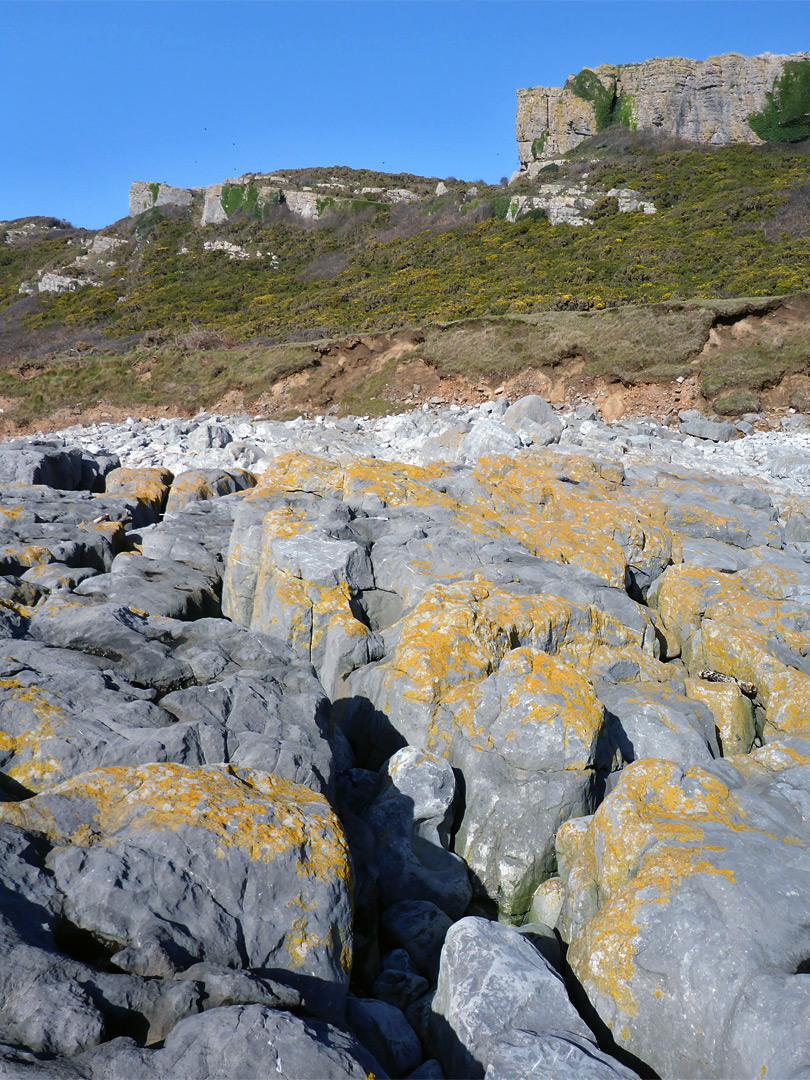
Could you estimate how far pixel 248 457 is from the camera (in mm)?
23391

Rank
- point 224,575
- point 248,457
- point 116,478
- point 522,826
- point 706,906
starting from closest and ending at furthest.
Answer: point 706,906
point 522,826
point 224,575
point 116,478
point 248,457

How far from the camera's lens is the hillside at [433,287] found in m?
31.2

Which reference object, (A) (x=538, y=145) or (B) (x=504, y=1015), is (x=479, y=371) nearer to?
(B) (x=504, y=1015)

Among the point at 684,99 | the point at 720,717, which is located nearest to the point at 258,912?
the point at 720,717

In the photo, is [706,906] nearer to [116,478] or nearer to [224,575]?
[224,575]

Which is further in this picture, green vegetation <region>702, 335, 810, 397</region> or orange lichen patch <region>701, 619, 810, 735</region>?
green vegetation <region>702, 335, 810, 397</region>

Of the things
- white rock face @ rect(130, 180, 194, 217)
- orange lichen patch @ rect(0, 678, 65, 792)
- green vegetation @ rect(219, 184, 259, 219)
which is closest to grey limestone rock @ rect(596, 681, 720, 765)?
orange lichen patch @ rect(0, 678, 65, 792)

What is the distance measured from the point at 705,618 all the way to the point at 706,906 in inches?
228

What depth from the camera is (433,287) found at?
45.9 meters

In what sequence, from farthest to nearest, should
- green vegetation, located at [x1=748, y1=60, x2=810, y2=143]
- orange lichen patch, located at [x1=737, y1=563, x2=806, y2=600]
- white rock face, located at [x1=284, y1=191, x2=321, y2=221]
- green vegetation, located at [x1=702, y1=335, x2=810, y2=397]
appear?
white rock face, located at [x1=284, y1=191, x2=321, y2=221], green vegetation, located at [x1=748, y1=60, x2=810, y2=143], green vegetation, located at [x1=702, y1=335, x2=810, y2=397], orange lichen patch, located at [x1=737, y1=563, x2=806, y2=600]

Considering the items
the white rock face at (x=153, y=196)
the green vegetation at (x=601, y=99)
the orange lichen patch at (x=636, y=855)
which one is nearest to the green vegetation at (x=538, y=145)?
the green vegetation at (x=601, y=99)

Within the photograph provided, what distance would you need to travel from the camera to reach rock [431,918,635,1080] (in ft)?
13.5

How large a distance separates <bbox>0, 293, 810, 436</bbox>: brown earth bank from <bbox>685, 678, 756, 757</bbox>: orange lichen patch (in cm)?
2089

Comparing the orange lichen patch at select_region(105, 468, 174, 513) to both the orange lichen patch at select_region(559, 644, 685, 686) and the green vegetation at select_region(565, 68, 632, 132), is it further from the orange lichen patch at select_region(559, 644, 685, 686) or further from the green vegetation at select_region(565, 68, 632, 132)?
the green vegetation at select_region(565, 68, 632, 132)
